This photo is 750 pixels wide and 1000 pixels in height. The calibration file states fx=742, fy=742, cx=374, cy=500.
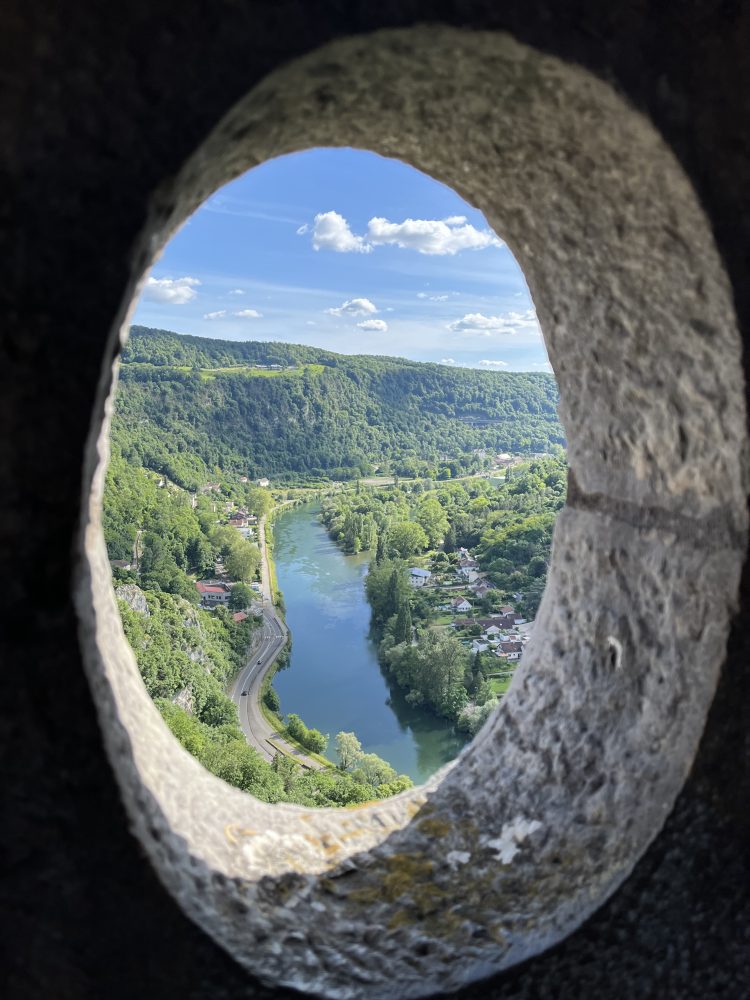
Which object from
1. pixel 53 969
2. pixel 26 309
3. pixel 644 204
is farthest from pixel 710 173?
pixel 53 969

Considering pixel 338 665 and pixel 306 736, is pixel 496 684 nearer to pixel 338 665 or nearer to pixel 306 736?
pixel 306 736

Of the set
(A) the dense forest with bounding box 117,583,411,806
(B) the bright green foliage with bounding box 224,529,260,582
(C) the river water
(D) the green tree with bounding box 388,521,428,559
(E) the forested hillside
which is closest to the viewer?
(A) the dense forest with bounding box 117,583,411,806

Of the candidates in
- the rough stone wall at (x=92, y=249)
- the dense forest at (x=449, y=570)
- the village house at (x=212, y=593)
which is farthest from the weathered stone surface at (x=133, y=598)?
the rough stone wall at (x=92, y=249)

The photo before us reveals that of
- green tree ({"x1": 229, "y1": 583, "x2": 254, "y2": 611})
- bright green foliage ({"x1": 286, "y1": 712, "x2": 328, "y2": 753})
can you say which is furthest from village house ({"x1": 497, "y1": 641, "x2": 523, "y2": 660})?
green tree ({"x1": 229, "y1": 583, "x2": 254, "y2": 611})

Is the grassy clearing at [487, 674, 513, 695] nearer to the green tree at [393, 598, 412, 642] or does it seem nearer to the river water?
the river water

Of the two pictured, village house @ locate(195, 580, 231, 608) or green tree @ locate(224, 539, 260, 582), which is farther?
green tree @ locate(224, 539, 260, 582)

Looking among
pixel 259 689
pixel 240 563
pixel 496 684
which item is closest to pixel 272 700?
pixel 259 689
